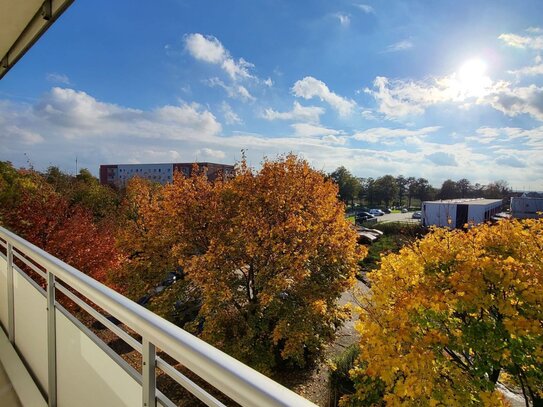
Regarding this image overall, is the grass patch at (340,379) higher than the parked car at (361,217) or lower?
lower

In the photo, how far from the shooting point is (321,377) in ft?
32.3

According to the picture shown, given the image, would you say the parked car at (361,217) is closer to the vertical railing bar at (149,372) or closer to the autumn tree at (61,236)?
the autumn tree at (61,236)

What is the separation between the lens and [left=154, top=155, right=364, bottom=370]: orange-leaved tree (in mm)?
8219

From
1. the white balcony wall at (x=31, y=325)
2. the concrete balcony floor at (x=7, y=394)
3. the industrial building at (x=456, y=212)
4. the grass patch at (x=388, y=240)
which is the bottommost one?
the grass patch at (x=388, y=240)

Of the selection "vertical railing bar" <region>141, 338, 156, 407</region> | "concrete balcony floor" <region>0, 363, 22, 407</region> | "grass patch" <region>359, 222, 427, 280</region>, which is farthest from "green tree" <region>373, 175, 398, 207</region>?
"vertical railing bar" <region>141, 338, 156, 407</region>

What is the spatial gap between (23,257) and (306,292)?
7.26 m

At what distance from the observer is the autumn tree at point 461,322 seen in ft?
16.7

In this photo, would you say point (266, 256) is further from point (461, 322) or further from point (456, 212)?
point (456, 212)

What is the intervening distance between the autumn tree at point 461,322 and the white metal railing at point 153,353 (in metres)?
5.19

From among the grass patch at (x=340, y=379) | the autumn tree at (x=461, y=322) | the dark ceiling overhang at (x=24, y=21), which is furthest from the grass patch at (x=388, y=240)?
the dark ceiling overhang at (x=24, y=21)

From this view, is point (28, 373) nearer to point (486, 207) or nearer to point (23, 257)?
point (23, 257)

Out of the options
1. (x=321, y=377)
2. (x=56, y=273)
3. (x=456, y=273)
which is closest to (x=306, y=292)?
(x=321, y=377)

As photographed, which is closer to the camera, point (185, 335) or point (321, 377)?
point (185, 335)

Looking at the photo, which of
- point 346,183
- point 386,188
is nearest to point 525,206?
point 346,183
